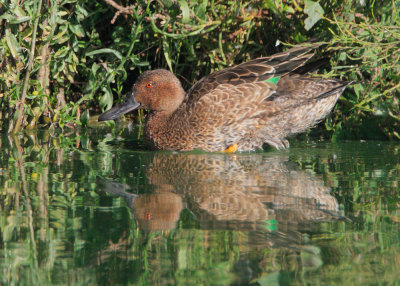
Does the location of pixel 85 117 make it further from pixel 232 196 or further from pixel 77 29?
pixel 232 196

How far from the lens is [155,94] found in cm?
680

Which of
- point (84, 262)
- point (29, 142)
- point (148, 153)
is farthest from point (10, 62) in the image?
point (84, 262)

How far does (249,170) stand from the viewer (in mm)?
4934

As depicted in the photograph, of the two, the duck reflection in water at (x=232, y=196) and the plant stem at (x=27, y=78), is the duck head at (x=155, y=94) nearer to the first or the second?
the plant stem at (x=27, y=78)

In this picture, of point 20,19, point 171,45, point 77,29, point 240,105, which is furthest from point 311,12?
point 20,19

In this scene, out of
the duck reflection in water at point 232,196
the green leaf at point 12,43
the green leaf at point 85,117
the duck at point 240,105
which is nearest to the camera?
the duck reflection in water at point 232,196

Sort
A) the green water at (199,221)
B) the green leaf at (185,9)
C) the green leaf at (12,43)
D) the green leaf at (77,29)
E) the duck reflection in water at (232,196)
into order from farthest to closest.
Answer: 1. the green leaf at (77,29)
2. the green leaf at (12,43)
3. the green leaf at (185,9)
4. the duck reflection in water at (232,196)
5. the green water at (199,221)

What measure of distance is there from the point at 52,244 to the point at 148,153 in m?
3.22

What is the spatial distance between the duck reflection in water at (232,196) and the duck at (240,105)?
1.04 meters

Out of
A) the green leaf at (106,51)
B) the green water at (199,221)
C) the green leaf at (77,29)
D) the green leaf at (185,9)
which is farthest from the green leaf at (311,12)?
the green leaf at (77,29)

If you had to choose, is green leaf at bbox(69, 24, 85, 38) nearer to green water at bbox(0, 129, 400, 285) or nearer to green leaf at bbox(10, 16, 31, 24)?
green leaf at bbox(10, 16, 31, 24)

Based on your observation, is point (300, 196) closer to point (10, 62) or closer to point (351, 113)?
point (351, 113)

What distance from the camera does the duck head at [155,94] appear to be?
22.2 feet

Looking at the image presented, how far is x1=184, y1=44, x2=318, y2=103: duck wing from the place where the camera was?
6.45m
